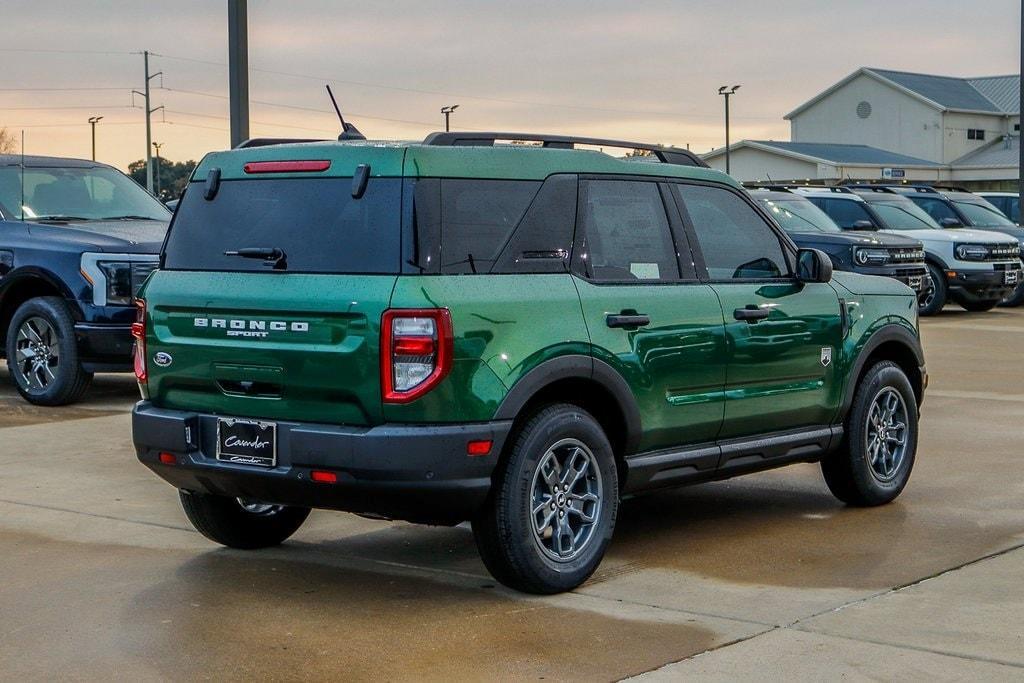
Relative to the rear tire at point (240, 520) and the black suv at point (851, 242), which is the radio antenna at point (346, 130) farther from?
the black suv at point (851, 242)

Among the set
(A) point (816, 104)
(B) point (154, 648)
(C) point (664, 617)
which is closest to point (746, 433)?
(C) point (664, 617)

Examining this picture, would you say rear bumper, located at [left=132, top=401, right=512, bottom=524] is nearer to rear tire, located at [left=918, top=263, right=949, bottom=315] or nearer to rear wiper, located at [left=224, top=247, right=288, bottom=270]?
rear wiper, located at [left=224, top=247, right=288, bottom=270]

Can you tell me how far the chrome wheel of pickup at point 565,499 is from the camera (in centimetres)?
648

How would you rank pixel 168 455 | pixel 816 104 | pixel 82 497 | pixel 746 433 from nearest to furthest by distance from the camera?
pixel 168 455
pixel 746 433
pixel 82 497
pixel 816 104

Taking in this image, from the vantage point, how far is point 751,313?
749 cm

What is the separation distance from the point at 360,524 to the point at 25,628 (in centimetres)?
231

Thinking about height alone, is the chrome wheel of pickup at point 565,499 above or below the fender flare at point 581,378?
below

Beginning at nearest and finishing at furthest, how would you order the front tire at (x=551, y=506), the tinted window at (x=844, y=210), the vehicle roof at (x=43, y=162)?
the front tire at (x=551, y=506) < the vehicle roof at (x=43, y=162) < the tinted window at (x=844, y=210)

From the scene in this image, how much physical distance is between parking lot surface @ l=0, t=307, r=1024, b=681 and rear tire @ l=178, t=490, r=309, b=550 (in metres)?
0.08

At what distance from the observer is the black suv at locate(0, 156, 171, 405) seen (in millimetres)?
12539

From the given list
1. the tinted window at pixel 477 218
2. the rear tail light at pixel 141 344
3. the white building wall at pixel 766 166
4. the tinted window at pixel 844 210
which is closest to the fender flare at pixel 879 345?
the tinted window at pixel 477 218

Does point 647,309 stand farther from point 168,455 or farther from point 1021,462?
point 1021,462

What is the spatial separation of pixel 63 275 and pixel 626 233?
22.7 feet

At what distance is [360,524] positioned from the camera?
319 inches
